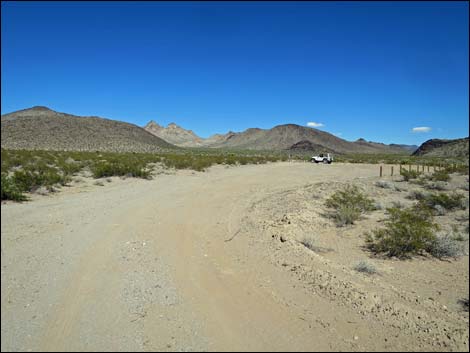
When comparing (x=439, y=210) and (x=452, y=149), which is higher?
(x=452, y=149)

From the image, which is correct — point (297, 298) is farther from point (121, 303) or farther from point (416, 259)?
point (416, 259)

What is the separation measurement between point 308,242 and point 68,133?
27.9 m

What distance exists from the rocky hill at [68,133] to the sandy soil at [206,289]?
261cm

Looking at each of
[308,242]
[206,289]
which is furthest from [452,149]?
[206,289]

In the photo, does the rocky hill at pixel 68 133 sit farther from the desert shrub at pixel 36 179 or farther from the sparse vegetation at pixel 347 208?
the sparse vegetation at pixel 347 208

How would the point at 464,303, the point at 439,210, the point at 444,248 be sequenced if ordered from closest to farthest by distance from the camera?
1. the point at 464,303
2. the point at 444,248
3. the point at 439,210

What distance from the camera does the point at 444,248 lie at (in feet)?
26.2

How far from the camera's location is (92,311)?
13.6 ft

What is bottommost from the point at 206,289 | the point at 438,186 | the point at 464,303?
the point at 464,303

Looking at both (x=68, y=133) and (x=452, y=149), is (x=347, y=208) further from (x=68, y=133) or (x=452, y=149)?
(x=68, y=133)

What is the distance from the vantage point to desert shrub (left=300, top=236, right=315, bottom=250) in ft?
27.7

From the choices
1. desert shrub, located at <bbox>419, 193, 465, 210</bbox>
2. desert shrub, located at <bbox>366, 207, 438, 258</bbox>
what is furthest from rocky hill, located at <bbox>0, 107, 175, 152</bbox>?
desert shrub, located at <bbox>419, 193, 465, 210</bbox>

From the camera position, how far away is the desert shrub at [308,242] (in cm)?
845

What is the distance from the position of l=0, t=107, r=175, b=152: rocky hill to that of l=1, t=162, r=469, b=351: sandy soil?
2.61 m
